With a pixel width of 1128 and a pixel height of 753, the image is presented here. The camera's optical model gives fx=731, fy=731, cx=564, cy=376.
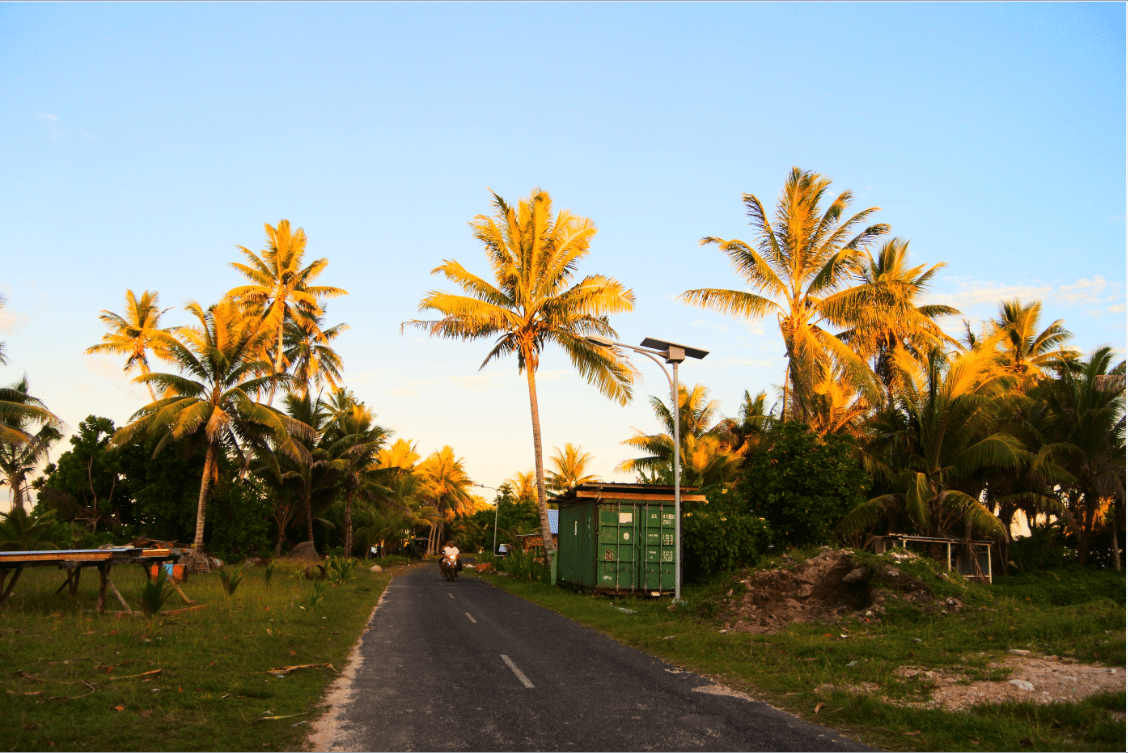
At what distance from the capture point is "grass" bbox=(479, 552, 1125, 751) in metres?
6.55

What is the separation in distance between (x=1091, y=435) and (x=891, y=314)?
10.9 metres

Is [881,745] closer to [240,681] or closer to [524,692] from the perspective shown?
[524,692]

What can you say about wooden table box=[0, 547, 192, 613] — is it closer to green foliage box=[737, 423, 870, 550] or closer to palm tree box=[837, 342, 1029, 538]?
green foliage box=[737, 423, 870, 550]

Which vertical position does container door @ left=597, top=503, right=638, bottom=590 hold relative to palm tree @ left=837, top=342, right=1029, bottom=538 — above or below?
below

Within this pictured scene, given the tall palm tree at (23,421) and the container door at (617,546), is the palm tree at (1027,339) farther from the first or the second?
the tall palm tree at (23,421)

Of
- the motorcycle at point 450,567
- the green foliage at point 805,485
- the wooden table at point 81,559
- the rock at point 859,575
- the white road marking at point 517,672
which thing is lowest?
the motorcycle at point 450,567

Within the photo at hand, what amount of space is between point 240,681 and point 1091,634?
11.0 m

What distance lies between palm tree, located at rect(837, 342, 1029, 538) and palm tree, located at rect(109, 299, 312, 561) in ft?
73.8

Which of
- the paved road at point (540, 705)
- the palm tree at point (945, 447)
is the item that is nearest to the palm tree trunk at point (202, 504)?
the paved road at point (540, 705)

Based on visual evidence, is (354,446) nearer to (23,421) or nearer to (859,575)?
(23,421)

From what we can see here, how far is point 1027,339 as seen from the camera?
35844mm

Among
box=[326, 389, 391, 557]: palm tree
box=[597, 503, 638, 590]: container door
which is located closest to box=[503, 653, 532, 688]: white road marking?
box=[597, 503, 638, 590]: container door

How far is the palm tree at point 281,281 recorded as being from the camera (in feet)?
129

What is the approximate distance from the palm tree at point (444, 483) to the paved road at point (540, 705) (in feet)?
193
